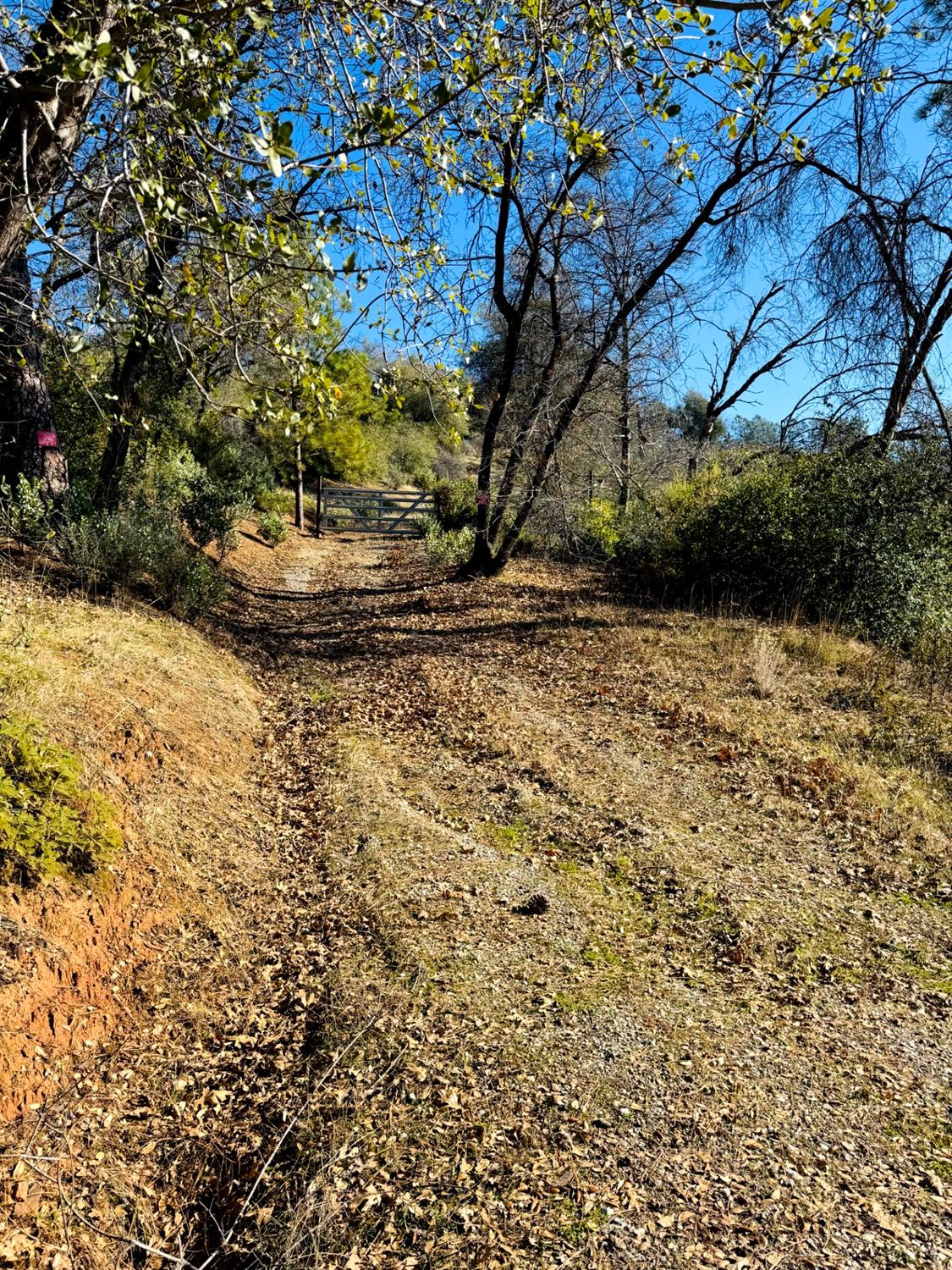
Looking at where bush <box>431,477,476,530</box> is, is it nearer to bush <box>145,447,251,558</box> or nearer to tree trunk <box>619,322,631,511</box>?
tree trunk <box>619,322,631,511</box>

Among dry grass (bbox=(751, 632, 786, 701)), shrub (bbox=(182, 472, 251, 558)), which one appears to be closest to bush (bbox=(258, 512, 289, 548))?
shrub (bbox=(182, 472, 251, 558))

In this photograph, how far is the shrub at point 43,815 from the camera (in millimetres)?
3229

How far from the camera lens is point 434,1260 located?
2334mm

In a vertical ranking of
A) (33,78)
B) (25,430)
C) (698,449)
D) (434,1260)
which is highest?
(698,449)

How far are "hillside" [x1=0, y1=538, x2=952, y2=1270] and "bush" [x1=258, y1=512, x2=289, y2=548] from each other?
34.3 feet

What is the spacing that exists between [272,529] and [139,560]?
9961 mm

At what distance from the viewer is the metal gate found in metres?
23.9

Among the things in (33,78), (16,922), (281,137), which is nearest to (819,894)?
(16,922)

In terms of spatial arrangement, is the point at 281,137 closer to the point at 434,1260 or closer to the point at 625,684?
the point at 434,1260

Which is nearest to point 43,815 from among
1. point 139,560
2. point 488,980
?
point 488,980

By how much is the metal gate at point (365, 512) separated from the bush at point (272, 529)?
5300 millimetres

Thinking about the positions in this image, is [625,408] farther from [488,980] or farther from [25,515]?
[488,980]

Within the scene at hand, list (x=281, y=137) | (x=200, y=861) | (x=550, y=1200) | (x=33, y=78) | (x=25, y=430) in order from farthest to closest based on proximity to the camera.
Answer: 1. (x=25, y=430)
2. (x=200, y=861)
3. (x=33, y=78)
4. (x=550, y=1200)
5. (x=281, y=137)

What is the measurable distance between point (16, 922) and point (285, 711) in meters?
4.27
